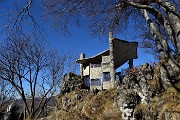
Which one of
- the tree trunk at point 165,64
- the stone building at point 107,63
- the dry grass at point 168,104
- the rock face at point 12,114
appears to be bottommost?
the rock face at point 12,114

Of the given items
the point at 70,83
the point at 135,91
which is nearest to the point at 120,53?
the point at 70,83

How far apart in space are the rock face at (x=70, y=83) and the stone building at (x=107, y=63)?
5.60 ft

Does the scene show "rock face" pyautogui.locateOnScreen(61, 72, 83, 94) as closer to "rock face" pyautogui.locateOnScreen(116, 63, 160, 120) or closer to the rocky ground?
the rocky ground

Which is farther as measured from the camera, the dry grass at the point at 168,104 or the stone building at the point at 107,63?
the stone building at the point at 107,63

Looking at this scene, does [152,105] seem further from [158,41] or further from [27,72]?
[27,72]

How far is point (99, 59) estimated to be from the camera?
24484mm

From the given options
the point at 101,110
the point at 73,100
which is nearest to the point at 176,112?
the point at 101,110

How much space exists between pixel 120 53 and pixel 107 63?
206 cm

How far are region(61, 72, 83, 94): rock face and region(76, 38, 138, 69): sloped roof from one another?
4730 mm

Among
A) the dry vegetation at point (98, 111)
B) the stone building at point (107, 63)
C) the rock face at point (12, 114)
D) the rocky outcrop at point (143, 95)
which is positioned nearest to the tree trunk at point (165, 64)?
the rocky outcrop at point (143, 95)

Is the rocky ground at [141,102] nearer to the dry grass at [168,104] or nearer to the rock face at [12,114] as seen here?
the dry grass at [168,104]

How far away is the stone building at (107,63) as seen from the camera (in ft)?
70.3

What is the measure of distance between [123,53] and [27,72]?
10631 mm

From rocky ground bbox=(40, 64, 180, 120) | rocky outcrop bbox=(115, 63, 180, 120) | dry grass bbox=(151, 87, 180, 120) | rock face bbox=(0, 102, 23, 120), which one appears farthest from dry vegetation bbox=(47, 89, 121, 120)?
rock face bbox=(0, 102, 23, 120)
